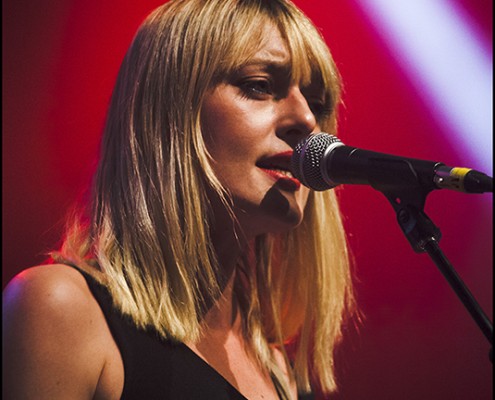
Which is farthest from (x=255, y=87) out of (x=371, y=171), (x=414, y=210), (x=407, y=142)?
(x=407, y=142)

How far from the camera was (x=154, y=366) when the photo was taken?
141cm

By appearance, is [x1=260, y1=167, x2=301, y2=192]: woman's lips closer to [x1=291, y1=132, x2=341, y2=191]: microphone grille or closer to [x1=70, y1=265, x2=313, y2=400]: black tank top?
[x1=291, y1=132, x2=341, y2=191]: microphone grille

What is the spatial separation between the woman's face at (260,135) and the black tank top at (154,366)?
37cm

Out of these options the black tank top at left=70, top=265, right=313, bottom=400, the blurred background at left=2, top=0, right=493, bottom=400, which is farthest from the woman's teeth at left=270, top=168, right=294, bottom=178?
the blurred background at left=2, top=0, right=493, bottom=400

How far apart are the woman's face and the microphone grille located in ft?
0.70

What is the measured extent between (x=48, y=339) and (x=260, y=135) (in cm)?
66

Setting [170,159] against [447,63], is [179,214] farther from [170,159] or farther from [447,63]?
[447,63]

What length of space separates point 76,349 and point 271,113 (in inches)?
27.9

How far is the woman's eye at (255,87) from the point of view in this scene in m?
1.62

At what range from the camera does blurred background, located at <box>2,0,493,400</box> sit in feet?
7.78

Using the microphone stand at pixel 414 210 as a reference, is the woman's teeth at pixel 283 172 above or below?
below

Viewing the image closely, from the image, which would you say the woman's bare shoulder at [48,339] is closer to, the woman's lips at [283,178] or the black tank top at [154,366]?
the black tank top at [154,366]

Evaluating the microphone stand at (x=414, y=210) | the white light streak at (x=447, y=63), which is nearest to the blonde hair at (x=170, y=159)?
the microphone stand at (x=414, y=210)

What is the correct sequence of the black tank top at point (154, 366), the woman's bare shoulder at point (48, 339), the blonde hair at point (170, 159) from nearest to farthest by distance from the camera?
1. the woman's bare shoulder at point (48, 339)
2. the black tank top at point (154, 366)
3. the blonde hair at point (170, 159)
